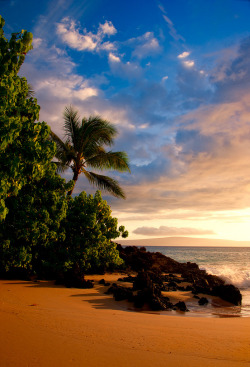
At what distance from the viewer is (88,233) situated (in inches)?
463

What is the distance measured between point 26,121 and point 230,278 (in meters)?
17.5

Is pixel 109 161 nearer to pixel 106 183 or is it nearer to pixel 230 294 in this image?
pixel 106 183

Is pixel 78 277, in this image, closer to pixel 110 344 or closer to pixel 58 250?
pixel 58 250

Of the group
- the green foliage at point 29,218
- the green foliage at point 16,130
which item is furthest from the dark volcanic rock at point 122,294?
the green foliage at point 16,130

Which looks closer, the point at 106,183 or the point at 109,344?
the point at 109,344

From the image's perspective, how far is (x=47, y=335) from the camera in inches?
139

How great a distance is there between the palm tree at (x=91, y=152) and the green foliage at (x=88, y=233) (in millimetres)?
3373

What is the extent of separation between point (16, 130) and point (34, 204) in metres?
4.38

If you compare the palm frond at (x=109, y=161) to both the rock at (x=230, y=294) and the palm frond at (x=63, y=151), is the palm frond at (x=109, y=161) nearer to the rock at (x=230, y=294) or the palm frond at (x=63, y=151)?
the palm frond at (x=63, y=151)

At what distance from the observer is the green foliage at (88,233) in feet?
37.9

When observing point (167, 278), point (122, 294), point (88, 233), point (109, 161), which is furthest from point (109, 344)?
point (109, 161)

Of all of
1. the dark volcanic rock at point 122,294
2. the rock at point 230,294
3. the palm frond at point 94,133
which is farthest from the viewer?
the palm frond at point 94,133

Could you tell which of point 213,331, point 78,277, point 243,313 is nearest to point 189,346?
point 213,331

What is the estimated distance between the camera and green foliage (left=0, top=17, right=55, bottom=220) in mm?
5652
